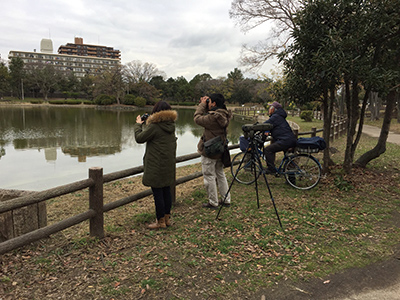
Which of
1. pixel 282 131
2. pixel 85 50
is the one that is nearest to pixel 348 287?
pixel 282 131

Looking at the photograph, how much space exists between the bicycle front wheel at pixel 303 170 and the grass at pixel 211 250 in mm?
472

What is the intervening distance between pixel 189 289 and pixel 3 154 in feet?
40.2

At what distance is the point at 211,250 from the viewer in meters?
3.42

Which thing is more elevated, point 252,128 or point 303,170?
point 252,128

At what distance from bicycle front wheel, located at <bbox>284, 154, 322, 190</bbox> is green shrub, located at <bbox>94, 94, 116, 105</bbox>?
51925 millimetres

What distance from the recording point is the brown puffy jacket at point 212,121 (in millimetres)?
4188

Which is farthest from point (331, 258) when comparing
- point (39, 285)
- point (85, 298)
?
point (39, 285)

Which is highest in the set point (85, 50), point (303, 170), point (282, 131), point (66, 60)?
point (85, 50)

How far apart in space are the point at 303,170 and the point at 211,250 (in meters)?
2.95

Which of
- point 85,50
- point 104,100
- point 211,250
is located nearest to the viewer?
point 211,250

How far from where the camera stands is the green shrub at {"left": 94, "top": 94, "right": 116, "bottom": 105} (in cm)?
5322

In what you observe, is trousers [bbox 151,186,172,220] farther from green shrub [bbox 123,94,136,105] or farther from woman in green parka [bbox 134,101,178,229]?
green shrub [bbox 123,94,136,105]

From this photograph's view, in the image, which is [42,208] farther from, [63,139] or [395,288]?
[63,139]

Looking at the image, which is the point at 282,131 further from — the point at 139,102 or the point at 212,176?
the point at 139,102
